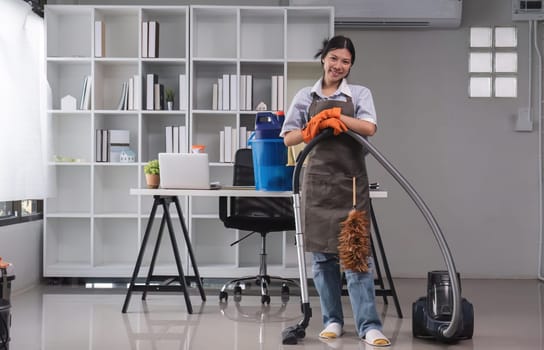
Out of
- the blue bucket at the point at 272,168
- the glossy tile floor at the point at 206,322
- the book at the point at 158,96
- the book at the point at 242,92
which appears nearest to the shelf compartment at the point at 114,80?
the book at the point at 158,96

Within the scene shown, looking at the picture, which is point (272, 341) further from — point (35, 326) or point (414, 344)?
point (35, 326)

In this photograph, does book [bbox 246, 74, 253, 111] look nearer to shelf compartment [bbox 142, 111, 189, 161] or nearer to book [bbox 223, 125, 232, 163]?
book [bbox 223, 125, 232, 163]

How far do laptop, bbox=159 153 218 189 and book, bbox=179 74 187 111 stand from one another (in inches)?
58.2

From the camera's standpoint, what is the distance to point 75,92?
580cm

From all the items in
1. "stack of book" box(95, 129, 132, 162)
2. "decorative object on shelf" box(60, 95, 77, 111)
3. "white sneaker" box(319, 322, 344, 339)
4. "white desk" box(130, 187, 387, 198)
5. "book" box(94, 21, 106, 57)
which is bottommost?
Answer: "white sneaker" box(319, 322, 344, 339)

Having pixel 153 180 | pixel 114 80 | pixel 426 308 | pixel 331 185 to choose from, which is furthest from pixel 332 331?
pixel 114 80

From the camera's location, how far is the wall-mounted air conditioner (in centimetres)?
584

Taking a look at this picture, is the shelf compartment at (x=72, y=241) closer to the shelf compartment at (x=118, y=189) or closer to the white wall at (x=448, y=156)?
the shelf compartment at (x=118, y=189)

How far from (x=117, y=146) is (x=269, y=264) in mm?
1547

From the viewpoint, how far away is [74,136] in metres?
5.80

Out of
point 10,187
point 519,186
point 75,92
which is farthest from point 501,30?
point 10,187

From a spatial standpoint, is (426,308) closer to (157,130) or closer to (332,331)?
(332,331)

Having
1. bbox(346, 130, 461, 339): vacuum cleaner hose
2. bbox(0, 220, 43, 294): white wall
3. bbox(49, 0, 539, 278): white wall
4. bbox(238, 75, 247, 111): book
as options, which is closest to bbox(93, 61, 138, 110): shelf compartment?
bbox(49, 0, 539, 278): white wall

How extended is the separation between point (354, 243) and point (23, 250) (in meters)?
2.86
